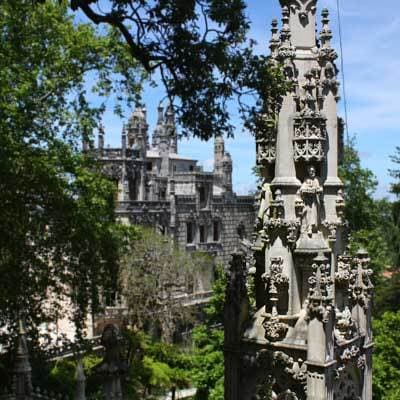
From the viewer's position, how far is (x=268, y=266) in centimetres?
848

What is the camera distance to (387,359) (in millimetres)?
19078

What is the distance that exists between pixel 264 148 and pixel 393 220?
25.4 metres

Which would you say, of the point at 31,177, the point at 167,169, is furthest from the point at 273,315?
the point at 167,169

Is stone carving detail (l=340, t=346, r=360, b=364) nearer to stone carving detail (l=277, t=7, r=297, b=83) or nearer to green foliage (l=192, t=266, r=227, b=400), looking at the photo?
stone carving detail (l=277, t=7, r=297, b=83)

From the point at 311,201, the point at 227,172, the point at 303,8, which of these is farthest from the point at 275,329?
the point at 227,172

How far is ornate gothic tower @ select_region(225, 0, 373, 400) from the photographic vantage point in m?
8.01

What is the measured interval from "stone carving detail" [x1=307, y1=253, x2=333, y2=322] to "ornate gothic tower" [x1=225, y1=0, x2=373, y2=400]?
1cm

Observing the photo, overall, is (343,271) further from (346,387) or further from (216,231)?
(216,231)

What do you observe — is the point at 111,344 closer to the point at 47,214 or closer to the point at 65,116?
the point at 47,214

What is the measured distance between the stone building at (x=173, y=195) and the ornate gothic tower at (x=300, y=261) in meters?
32.3

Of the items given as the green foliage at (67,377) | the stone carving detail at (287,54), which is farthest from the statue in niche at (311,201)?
the green foliage at (67,377)

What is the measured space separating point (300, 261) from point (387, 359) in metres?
12.3

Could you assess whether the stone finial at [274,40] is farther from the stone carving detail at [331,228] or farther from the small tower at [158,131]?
the small tower at [158,131]

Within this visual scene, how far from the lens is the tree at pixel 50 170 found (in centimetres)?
1683
